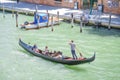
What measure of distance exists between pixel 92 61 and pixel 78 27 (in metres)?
13.8

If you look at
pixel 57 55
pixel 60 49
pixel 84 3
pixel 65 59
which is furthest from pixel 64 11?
pixel 65 59

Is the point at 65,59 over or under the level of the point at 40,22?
under

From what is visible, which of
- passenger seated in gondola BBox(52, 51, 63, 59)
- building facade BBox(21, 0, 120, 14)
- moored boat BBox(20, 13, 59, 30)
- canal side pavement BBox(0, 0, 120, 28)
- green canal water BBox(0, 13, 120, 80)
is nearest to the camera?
green canal water BBox(0, 13, 120, 80)

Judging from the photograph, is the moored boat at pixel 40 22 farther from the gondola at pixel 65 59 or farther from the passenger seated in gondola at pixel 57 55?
the passenger seated in gondola at pixel 57 55

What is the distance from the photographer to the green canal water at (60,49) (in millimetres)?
27297

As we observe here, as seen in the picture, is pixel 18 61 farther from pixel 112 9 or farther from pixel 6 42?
pixel 112 9

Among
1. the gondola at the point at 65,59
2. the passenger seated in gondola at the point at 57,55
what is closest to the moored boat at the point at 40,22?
the gondola at the point at 65,59

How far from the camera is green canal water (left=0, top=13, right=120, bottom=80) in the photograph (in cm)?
2730

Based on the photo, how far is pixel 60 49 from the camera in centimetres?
3344

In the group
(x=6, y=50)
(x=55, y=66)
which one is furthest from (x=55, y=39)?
(x=55, y=66)

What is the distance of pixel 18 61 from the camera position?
98.3 feet

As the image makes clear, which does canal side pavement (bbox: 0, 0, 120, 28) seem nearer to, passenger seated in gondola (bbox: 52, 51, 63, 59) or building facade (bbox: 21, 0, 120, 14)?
building facade (bbox: 21, 0, 120, 14)

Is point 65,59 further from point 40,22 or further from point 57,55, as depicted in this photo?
point 40,22

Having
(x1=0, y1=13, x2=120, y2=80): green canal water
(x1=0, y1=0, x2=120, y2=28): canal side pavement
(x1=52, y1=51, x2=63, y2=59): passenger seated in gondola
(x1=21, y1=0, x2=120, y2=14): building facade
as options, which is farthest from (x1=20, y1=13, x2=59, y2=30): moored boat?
(x1=52, y1=51, x2=63, y2=59): passenger seated in gondola
